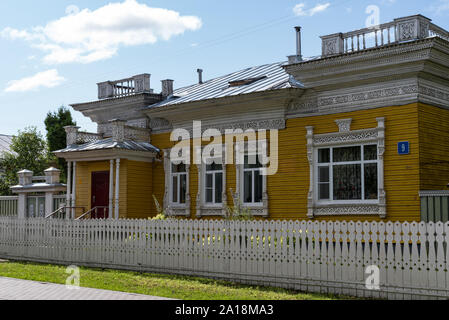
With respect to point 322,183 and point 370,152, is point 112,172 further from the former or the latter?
point 370,152

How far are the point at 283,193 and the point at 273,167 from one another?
0.90 m

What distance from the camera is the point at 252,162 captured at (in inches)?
725

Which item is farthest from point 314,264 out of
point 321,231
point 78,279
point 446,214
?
point 78,279

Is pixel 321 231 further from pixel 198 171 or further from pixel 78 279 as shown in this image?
pixel 198 171

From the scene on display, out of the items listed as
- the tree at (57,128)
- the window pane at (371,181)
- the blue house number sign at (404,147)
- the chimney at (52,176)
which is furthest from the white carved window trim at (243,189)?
the tree at (57,128)

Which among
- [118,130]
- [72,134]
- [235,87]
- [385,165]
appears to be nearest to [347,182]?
[385,165]

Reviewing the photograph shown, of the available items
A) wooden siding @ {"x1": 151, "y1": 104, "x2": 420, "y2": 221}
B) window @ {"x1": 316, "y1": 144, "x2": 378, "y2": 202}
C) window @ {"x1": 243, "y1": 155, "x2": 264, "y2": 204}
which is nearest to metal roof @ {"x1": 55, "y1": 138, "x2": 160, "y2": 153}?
wooden siding @ {"x1": 151, "y1": 104, "x2": 420, "y2": 221}

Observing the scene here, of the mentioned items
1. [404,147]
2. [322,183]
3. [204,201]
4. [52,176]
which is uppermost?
[404,147]

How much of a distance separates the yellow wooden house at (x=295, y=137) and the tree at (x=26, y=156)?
57.9 feet

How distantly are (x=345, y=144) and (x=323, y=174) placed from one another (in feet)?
3.74

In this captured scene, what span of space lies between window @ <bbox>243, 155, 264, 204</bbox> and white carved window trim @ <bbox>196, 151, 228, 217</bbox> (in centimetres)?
73

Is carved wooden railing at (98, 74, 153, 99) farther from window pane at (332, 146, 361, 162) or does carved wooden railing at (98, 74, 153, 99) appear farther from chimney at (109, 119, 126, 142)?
window pane at (332, 146, 361, 162)

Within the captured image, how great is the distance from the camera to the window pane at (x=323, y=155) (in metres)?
16.6

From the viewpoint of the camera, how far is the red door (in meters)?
21.0
